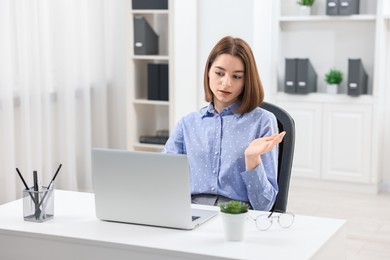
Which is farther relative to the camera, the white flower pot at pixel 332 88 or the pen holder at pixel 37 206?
the white flower pot at pixel 332 88

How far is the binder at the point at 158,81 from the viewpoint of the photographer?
17.6 feet

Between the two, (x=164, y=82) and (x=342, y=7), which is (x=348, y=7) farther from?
(x=164, y=82)

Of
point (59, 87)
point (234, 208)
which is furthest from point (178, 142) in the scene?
point (59, 87)

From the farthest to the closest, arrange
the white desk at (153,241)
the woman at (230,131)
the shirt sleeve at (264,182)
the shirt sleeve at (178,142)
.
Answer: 1. the shirt sleeve at (178,142)
2. the woman at (230,131)
3. the shirt sleeve at (264,182)
4. the white desk at (153,241)

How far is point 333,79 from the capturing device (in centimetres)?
534

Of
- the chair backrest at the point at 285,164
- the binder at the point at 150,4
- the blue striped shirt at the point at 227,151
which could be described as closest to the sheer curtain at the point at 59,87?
the binder at the point at 150,4

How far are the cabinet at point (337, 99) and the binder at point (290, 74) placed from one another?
0.23 ft

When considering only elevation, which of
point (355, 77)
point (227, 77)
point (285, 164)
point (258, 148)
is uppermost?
point (227, 77)

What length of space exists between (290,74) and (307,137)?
0.51 metres

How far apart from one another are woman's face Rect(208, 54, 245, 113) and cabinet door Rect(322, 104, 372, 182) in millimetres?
2860

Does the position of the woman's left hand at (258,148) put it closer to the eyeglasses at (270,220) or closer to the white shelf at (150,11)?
the eyeglasses at (270,220)

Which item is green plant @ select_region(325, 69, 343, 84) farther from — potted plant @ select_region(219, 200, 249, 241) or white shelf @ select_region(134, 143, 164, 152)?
potted plant @ select_region(219, 200, 249, 241)

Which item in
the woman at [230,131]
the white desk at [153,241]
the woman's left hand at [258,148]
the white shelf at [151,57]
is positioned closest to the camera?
the white desk at [153,241]

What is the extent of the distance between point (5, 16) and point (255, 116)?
7.57ft
